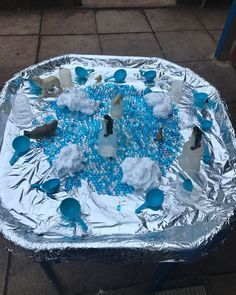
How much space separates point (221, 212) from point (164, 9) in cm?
306

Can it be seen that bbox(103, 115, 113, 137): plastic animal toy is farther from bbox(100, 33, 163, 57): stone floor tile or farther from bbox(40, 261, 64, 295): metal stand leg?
bbox(100, 33, 163, 57): stone floor tile

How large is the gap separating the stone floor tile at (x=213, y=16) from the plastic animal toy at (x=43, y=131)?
2.68 metres

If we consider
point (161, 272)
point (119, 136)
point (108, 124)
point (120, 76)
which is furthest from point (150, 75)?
point (161, 272)

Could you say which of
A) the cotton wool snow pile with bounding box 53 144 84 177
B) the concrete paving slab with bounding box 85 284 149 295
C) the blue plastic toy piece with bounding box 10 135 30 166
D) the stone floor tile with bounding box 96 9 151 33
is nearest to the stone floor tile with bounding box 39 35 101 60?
the stone floor tile with bounding box 96 9 151 33

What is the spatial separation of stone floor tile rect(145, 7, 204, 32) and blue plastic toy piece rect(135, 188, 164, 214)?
2.54m

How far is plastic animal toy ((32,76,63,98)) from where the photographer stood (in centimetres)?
140

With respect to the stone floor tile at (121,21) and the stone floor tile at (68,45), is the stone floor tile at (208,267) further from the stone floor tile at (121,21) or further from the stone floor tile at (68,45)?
the stone floor tile at (121,21)

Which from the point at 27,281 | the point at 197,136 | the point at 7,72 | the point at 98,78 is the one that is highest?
the point at 197,136

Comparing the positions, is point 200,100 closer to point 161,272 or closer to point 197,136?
point 197,136

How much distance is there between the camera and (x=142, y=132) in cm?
130

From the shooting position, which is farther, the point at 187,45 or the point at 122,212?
the point at 187,45

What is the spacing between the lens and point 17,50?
9.11 feet

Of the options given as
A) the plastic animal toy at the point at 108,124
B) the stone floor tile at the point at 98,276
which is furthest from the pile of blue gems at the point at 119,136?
the stone floor tile at the point at 98,276

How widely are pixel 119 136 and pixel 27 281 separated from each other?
34.3 inches
